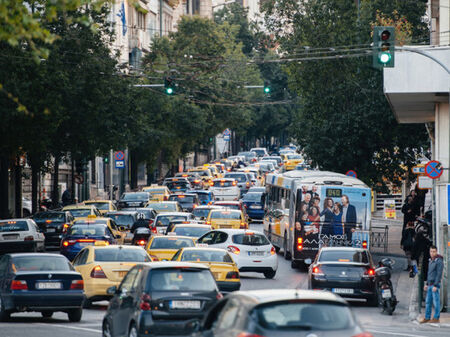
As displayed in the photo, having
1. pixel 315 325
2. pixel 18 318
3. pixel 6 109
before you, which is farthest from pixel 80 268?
pixel 6 109

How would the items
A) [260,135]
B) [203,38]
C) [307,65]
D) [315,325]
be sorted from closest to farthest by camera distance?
[315,325], [307,65], [203,38], [260,135]

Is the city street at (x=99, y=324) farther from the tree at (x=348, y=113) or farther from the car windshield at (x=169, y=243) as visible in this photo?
the tree at (x=348, y=113)

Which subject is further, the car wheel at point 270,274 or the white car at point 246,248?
the car wheel at point 270,274

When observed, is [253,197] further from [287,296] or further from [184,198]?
[287,296]

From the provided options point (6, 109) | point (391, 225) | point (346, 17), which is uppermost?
point (346, 17)

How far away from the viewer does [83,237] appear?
31938mm

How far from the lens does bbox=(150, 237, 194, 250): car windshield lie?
27.9 m

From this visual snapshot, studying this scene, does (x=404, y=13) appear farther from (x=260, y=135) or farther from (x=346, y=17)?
(x=260, y=135)

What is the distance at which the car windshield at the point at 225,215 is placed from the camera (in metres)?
40.6

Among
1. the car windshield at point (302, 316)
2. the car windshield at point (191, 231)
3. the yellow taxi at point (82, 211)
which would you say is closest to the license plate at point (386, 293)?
the car windshield at point (191, 231)

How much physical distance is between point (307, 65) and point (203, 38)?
1692 inches

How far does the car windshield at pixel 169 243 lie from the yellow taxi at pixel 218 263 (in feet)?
12.2

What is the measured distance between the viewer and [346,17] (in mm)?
50719

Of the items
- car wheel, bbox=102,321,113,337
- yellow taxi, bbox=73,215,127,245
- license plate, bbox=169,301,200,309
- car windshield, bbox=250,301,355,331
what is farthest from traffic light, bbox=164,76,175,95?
car windshield, bbox=250,301,355,331
